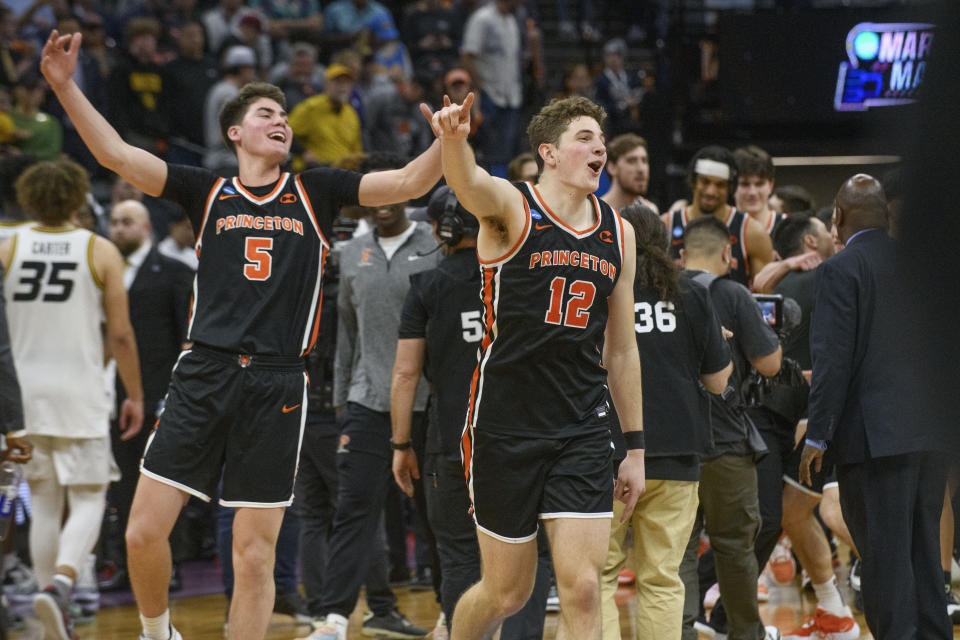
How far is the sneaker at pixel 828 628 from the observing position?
21.5 feet

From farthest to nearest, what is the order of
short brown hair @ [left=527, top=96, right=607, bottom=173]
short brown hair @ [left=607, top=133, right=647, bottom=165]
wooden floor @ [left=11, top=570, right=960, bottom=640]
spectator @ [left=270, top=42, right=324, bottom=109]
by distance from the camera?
spectator @ [left=270, top=42, right=324, bottom=109], short brown hair @ [left=607, top=133, right=647, bottom=165], wooden floor @ [left=11, top=570, right=960, bottom=640], short brown hair @ [left=527, top=96, right=607, bottom=173]

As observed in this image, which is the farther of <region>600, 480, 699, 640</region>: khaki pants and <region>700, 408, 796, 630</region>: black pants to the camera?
<region>700, 408, 796, 630</region>: black pants

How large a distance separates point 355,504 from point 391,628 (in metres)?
0.96

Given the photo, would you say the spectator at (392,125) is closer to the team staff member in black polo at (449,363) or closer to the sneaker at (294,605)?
the sneaker at (294,605)

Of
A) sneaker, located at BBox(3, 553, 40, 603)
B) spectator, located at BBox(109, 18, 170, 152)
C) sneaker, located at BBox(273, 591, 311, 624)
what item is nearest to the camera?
Answer: sneaker, located at BBox(273, 591, 311, 624)

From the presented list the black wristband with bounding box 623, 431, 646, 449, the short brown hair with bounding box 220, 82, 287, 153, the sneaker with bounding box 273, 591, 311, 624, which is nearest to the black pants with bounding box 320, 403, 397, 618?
the sneaker with bounding box 273, 591, 311, 624

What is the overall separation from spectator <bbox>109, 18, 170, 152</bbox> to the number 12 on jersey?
8.64 meters

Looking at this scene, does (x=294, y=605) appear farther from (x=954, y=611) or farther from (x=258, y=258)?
(x=954, y=611)

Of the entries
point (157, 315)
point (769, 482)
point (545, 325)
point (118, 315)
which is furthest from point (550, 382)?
point (157, 315)

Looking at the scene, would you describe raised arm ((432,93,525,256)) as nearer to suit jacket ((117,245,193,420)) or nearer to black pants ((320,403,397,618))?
black pants ((320,403,397,618))

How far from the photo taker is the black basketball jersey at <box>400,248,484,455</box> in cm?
553

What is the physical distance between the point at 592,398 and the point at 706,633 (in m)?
2.60

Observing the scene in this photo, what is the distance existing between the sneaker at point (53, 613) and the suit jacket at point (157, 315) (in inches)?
76.6

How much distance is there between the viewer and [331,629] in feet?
19.9
